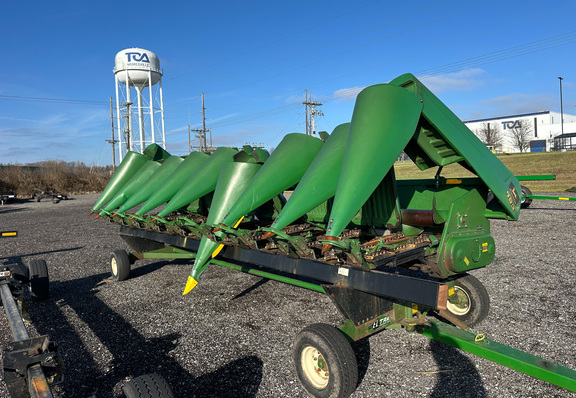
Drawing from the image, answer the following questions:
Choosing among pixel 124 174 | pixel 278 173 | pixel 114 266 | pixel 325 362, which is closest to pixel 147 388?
pixel 325 362

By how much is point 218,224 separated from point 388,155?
6.10ft

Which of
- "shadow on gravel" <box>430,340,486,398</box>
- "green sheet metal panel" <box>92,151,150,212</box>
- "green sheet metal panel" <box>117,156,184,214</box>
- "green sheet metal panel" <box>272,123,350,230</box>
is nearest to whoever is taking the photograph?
"shadow on gravel" <box>430,340,486,398</box>

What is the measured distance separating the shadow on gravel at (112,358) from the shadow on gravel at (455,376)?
1514 millimetres

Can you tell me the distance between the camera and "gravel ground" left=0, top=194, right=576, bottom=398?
315 cm

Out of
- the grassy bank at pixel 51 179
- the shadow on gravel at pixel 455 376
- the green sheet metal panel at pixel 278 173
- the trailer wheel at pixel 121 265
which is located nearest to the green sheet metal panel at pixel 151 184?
the trailer wheel at pixel 121 265

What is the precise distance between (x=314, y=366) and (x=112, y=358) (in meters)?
2.02

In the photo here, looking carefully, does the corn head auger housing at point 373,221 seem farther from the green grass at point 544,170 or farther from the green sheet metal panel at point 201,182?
the green grass at point 544,170

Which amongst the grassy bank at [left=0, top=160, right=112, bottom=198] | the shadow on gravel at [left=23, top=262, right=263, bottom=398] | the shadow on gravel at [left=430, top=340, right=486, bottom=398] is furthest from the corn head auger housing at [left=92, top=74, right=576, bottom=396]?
the grassy bank at [left=0, top=160, right=112, bottom=198]

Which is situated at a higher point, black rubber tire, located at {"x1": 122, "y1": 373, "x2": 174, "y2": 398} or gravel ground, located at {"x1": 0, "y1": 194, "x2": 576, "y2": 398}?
black rubber tire, located at {"x1": 122, "y1": 373, "x2": 174, "y2": 398}

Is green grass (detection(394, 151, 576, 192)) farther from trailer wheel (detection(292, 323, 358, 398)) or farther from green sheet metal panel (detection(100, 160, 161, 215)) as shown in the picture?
trailer wheel (detection(292, 323, 358, 398))

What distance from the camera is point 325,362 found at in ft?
9.73

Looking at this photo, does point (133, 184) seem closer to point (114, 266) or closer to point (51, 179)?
point (114, 266)

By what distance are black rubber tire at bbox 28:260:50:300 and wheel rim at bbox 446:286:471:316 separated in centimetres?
526

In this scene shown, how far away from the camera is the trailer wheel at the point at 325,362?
277cm
